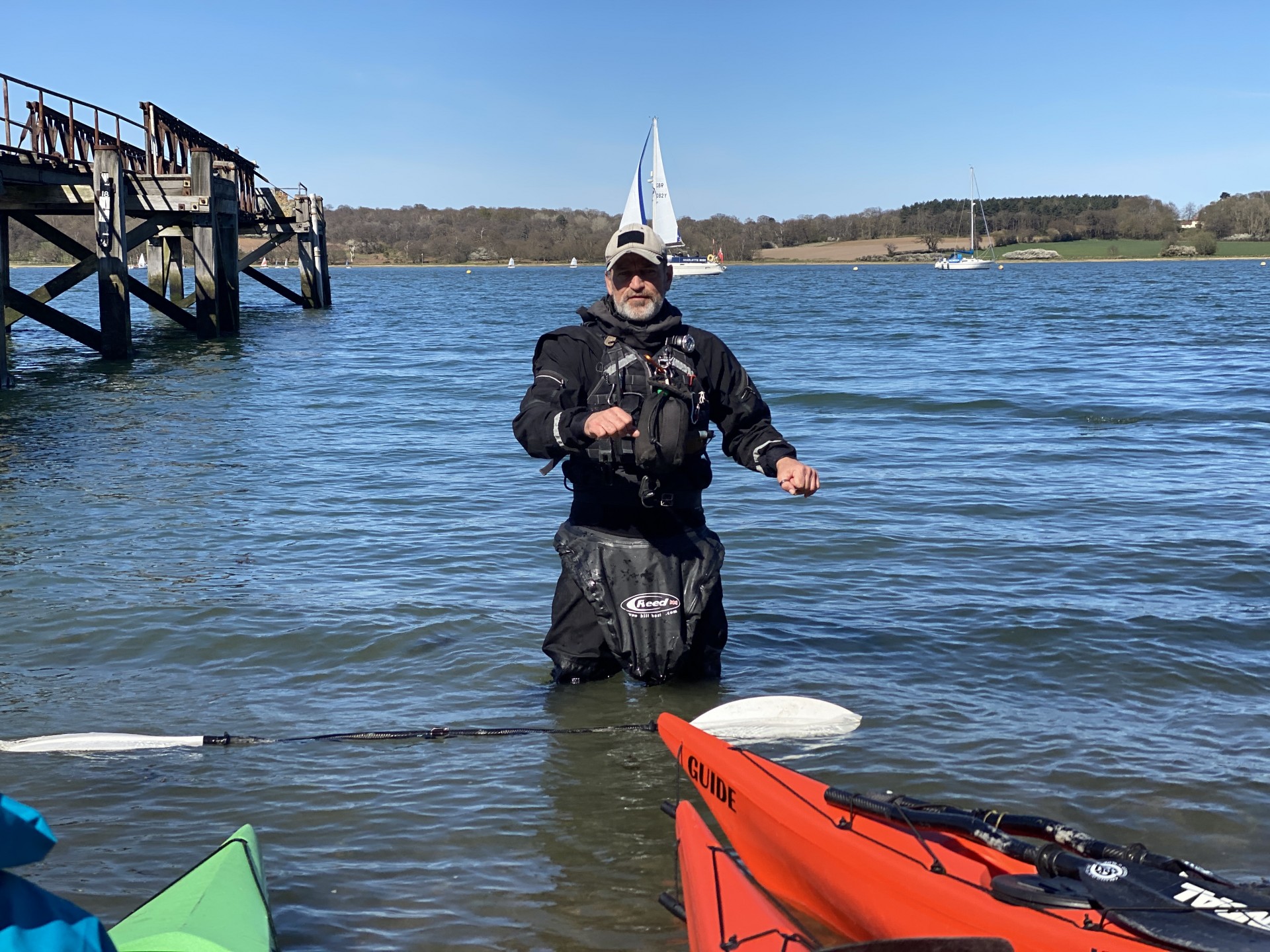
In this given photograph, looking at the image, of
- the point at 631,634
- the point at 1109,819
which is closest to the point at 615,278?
the point at 631,634

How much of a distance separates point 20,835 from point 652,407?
3125mm

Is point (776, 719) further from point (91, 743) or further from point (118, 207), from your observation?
point (118, 207)

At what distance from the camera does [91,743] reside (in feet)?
Result: 18.1

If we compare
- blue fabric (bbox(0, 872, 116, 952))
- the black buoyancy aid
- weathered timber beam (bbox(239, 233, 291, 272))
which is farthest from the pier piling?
blue fabric (bbox(0, 872, 116, 952))

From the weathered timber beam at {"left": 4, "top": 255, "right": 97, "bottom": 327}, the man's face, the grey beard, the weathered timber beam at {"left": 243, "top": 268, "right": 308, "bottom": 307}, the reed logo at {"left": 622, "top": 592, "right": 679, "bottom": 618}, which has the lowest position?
the reed logo at {"left": 622, "top": 592, "right": 679, "bottom": 618}

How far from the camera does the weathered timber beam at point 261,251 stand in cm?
3761

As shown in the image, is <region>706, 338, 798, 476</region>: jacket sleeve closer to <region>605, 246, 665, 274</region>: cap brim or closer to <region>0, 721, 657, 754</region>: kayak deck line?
<region>605, 246, 665, 274</region>: cap brim

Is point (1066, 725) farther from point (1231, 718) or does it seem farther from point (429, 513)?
point (429, 513)

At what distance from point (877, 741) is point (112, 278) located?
2010cm

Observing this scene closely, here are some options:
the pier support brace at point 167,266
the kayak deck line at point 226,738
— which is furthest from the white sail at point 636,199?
the kayak deck line at point 226,738

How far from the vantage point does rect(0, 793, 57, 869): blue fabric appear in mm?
1998

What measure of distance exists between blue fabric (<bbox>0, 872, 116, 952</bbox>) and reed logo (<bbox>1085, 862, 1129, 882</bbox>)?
2734 millimetres

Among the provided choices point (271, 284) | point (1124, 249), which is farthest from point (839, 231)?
point (271, 284)

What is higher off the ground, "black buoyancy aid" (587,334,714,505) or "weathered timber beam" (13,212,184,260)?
"weathered timber beam" (13,212,184,260)
